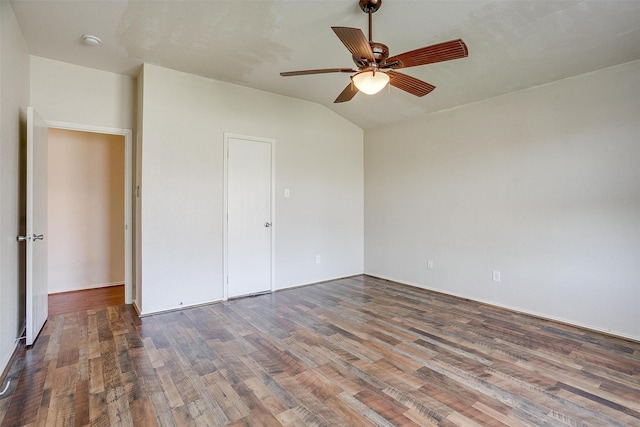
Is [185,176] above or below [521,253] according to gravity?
above

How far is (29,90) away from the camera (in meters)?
3.35

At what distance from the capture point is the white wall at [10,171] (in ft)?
7.72

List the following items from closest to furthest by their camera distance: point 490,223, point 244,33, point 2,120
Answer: point 2,120, point 244,33, point 490,223

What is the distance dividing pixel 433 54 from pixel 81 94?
146 inches

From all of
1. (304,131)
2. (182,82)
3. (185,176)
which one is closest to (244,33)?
(182,82)

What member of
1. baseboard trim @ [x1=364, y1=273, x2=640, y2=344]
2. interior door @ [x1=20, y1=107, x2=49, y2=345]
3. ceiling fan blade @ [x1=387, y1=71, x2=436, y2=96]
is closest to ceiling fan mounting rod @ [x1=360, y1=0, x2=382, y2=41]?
ceiling fan blade @ [x1=387, y1=71, x2=436, y2=96]

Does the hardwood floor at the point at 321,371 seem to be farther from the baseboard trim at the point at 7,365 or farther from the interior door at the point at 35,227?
the interior door at the point at 35,227

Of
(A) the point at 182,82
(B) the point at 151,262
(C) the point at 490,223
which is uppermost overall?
(A) the point at 182,82

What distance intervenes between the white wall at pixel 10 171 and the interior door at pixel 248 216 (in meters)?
1.97

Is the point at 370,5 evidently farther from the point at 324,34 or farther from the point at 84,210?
the point at 84,210

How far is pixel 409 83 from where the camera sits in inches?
98.5

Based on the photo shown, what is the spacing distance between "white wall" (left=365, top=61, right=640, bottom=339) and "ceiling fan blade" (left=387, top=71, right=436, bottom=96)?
6.03ft

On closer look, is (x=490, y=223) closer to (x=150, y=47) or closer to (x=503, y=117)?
(x=503, y=117)

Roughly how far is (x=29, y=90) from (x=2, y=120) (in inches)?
52.4
